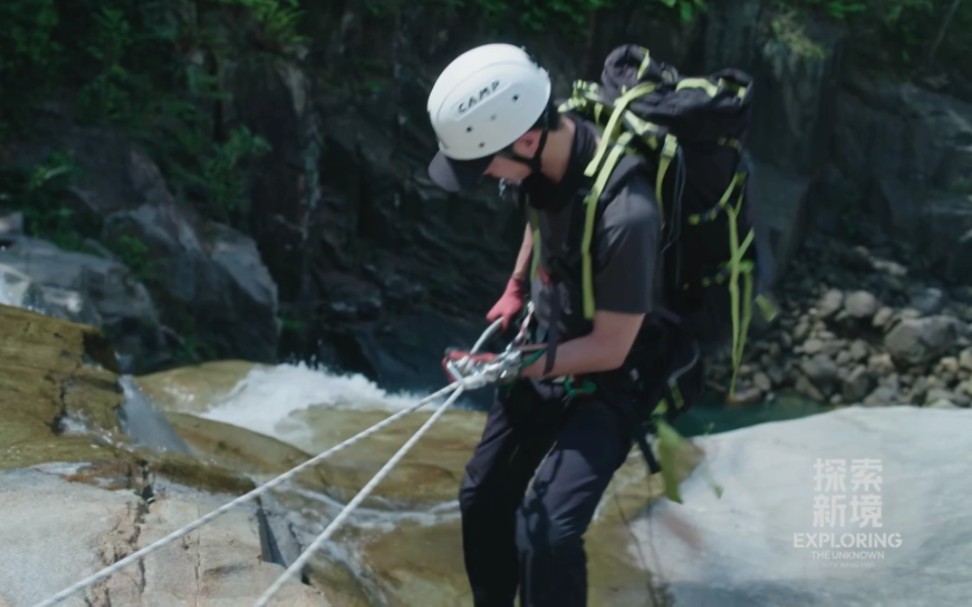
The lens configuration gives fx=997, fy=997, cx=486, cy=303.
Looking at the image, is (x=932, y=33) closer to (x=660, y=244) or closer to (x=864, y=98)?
(x=864, y=98)

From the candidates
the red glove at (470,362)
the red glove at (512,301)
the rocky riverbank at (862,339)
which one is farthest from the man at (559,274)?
the rocky riverbank at (862,339)

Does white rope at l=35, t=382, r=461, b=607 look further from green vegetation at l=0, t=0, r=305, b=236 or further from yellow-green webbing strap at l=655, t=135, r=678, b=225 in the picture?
green vegetation at l=0, t=0, r=305, b=236

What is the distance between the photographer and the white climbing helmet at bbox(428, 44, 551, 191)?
291cm

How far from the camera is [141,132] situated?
35.0ft

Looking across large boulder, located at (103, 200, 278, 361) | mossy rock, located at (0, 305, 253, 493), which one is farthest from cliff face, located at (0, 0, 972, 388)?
mossy rock, located at (0, 305, 253, 493)

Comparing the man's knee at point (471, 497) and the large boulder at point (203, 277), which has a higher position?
the man's knee at point (471, 497)

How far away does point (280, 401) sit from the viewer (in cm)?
786

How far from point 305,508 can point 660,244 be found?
2664 mm

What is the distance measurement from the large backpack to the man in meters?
0.08

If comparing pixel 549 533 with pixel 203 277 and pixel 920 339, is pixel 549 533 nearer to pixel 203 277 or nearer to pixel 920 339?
pixel 203 277

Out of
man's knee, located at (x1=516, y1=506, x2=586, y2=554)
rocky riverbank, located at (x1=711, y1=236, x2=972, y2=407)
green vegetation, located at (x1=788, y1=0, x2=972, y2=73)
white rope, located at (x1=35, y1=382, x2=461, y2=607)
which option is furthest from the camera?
green vegetation, located at (x1=788, y1=0, x2=972, y2=73)

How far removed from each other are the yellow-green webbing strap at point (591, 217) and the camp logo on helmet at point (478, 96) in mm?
395

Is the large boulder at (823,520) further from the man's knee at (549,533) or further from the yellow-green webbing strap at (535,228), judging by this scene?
the yellow-green webbing strap at (535,228)

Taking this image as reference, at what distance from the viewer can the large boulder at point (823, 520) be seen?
4395 millimetres
